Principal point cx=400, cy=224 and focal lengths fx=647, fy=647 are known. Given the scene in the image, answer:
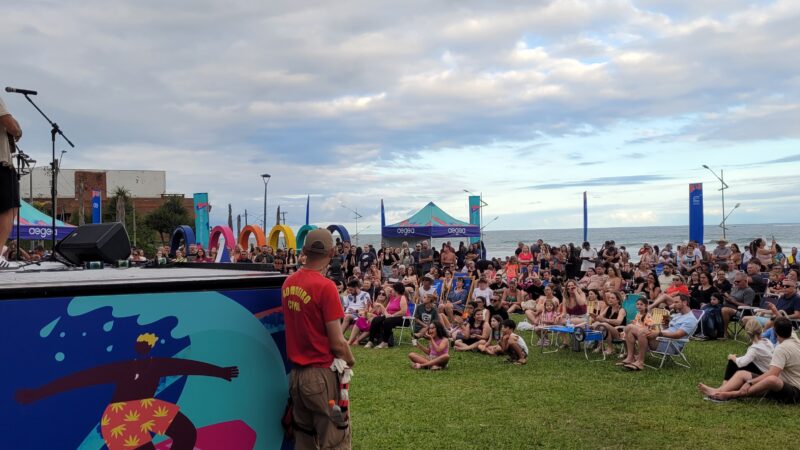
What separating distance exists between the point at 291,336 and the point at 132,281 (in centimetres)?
88

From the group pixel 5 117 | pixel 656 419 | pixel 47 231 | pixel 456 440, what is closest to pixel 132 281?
pixel 5 117

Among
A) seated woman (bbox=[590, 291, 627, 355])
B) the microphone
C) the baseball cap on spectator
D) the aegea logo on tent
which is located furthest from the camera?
the aegea logo on tent

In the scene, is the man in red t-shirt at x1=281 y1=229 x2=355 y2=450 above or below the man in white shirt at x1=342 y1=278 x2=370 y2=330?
above

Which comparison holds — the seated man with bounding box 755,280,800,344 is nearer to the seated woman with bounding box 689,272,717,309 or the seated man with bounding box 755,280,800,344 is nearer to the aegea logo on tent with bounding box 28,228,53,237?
the seated woman with bounding box 689,272,717,309

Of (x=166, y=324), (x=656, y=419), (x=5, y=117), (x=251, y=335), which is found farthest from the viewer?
(x=656, y=419)

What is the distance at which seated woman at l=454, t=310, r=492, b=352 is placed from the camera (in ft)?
37.0

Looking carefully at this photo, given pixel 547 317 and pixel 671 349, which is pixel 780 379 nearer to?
pixel 671 349

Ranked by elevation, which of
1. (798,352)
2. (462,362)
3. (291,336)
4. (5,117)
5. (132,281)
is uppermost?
(5,117)

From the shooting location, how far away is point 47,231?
61.0ft

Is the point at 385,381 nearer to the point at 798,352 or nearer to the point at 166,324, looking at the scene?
the point at 798,352

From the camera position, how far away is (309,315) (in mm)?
3469

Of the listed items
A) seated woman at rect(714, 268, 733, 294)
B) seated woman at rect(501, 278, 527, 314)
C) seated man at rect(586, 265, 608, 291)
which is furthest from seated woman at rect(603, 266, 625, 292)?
seated woman at rect(501, 278, 527, 314)

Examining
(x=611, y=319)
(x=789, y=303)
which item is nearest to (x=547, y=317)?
(x=611, y=319)

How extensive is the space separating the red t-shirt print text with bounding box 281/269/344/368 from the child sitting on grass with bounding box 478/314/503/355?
7543 millimetres
